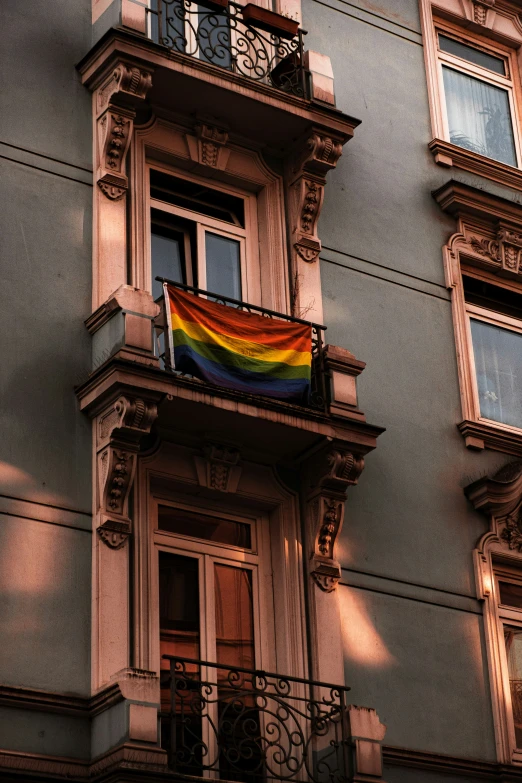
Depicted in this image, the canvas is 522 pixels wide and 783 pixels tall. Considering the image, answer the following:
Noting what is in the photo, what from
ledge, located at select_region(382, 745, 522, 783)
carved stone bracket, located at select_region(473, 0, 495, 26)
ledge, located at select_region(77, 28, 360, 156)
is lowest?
ledge, located at select_region(382, 745, 522, 783)

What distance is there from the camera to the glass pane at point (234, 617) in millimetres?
14180

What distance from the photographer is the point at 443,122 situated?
18609mm

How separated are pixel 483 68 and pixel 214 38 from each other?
14.1ft

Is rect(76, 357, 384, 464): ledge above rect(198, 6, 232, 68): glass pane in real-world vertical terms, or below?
below

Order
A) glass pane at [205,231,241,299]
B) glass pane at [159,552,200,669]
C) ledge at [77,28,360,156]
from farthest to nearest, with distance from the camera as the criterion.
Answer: glass pane at [205,231,241,299], ledge at [77,28,360,156], glass pane at [159,552,200,669]

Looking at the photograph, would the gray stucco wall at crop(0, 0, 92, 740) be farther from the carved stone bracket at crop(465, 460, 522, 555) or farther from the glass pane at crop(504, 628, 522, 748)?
the glass pane at crop(504, 628, 522, 748)

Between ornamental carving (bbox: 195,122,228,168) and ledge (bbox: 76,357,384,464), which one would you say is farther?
ornamental carving (bbox: 195,122,228,168)

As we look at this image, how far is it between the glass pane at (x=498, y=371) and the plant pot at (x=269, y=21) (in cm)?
403

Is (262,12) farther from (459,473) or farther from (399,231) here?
(459,473)

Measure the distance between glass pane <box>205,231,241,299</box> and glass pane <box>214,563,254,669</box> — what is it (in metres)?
3.15

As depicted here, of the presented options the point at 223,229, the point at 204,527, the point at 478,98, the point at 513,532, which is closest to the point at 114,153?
the point at 223,229

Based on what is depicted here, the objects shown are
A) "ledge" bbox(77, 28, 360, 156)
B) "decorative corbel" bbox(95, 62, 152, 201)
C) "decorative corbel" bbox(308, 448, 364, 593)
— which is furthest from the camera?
"ledge" bbox(77, 28, 360, 156)

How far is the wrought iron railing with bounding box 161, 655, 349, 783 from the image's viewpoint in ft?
42.7

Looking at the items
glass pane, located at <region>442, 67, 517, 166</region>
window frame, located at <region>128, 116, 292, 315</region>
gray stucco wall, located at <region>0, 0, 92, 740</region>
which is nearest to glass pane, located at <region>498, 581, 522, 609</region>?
window frame, located at <region>128, 116, 292, 315</region>
